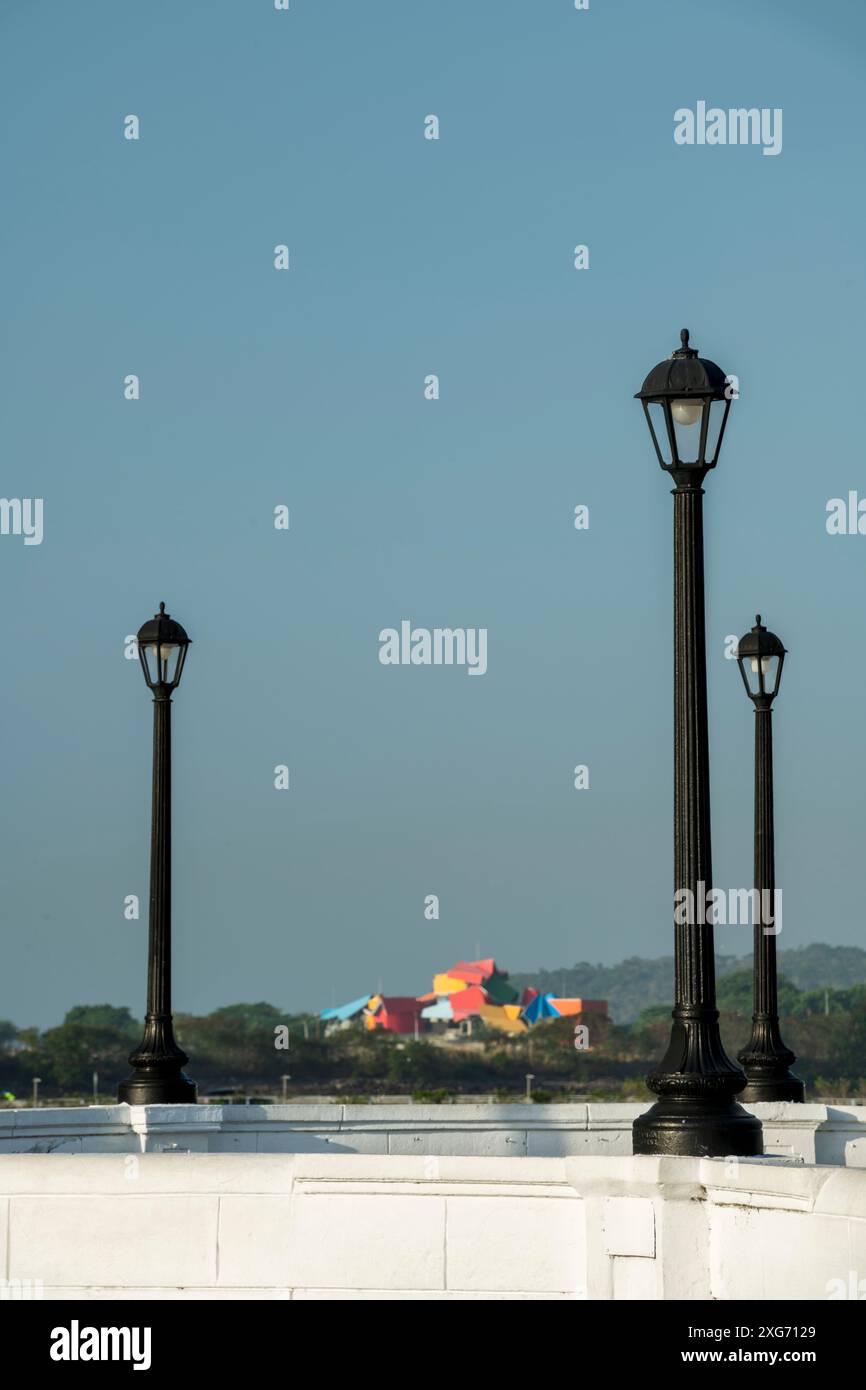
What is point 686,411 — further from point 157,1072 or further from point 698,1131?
point 157,1072

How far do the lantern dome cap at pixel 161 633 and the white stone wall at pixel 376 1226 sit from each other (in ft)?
29.6

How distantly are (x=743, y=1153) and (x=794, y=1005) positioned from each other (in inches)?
6341

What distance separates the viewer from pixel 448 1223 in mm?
11445

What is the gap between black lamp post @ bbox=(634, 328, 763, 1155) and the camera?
1159 centimetres

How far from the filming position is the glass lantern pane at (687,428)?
12523 millimetres

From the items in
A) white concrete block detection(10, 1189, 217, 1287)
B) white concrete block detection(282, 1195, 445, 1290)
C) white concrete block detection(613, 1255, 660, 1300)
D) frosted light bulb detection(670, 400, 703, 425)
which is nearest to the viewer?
white concrete block detection(613, 1255, 660, 1300)

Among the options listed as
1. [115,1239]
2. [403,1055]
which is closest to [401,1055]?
[403,1055]

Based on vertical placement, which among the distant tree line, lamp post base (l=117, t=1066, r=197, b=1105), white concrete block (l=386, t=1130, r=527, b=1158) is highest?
lamp post base (l=117, t=1066, r=197, b=1105)

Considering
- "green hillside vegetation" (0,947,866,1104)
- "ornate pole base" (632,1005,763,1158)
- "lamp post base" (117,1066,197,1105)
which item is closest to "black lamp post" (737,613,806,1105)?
"lamp post base" (117,1066,197,1105)

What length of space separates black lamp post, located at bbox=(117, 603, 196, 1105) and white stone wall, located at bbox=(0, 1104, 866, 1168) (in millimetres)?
586

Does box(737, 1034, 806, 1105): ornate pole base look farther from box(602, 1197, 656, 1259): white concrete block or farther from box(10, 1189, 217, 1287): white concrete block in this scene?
A: box(10, 1189, 217, 1287): white concrete block

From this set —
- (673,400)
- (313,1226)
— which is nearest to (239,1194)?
(313,1226)

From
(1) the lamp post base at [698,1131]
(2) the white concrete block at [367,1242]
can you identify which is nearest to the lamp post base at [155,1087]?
(2) the white concrete block at [367,1242]
